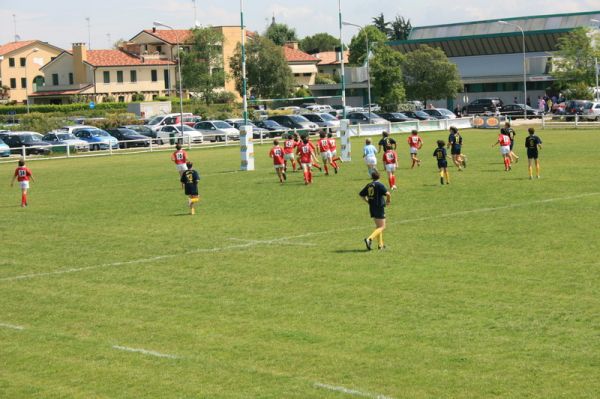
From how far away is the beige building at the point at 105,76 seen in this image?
108m

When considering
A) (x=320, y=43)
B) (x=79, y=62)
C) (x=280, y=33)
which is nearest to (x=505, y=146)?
(x=79, y=62)

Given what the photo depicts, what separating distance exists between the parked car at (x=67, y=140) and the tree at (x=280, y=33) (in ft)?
344

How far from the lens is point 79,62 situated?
10975cm

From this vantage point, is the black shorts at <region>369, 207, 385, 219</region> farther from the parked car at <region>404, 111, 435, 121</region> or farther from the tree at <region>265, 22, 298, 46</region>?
the tree at <region>265, 22, 298, 46</region>

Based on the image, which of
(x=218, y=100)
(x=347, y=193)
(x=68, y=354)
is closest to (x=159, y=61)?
(x=218, y=100)

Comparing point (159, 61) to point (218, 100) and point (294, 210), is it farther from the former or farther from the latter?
point (294, 210)

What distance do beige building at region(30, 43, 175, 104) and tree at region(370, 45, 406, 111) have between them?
28.3 meters

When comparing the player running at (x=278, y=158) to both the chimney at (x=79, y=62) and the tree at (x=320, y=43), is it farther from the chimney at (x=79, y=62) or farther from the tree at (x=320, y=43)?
the tree at (x=320, y=43)

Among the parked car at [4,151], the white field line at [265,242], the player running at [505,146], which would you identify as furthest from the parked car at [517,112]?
the white field line at [265,242]

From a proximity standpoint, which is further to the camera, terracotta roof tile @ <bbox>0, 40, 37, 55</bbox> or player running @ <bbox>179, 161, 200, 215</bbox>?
terracotta roof tile @ <bbox>0, 40, 37, 55</bbox>

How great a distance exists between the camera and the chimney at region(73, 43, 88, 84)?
109 m

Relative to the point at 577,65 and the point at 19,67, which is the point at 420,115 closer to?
the point at 577,65

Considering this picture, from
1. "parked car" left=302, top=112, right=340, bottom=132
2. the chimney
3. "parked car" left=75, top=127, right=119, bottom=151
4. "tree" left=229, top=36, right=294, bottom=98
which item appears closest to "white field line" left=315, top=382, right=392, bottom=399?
"parked car" left=75, top=127, right=119, bottom=151

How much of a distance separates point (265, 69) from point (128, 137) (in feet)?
120
